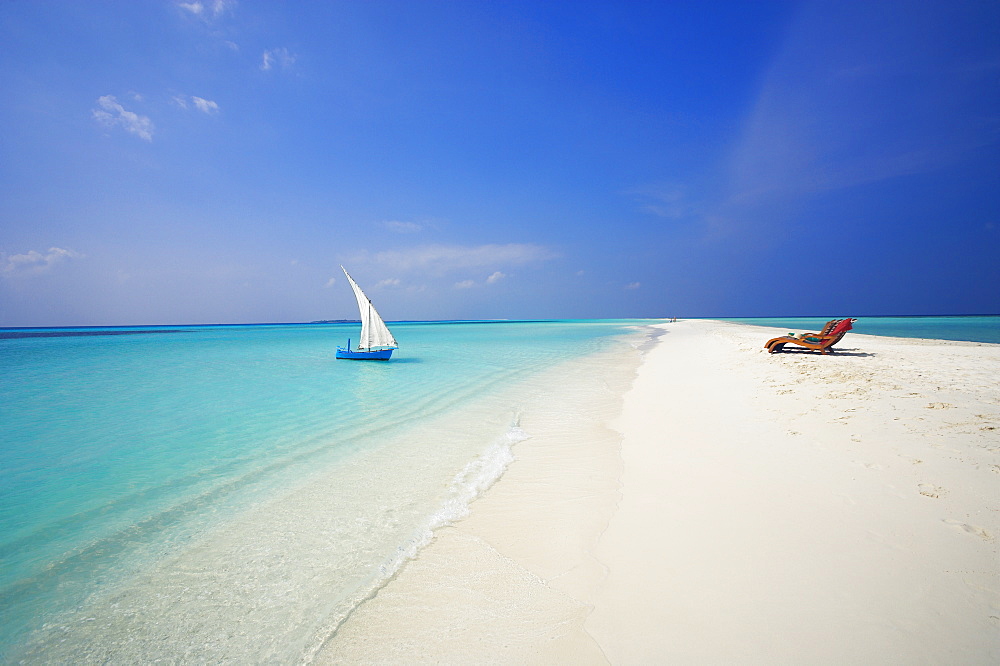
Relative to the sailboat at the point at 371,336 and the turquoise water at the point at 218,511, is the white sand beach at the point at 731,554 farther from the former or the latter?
the sailboat at the point at 371,336

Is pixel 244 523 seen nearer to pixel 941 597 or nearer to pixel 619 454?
pixel 619 454

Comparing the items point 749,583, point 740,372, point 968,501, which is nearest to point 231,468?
point 749,583

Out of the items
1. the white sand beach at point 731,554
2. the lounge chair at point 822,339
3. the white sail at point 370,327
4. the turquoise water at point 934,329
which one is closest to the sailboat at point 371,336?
the white sail at point 370,327

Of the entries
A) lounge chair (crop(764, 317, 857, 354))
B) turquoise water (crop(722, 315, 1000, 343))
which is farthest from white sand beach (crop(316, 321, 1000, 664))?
turquoise water (crop(722, 315, 1000, 343))

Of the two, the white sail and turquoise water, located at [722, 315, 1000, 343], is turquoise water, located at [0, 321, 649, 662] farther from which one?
turquoise water, located at [722, 315, 1000, 343]

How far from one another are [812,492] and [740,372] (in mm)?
9619

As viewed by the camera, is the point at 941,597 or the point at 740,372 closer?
the point at 941,597

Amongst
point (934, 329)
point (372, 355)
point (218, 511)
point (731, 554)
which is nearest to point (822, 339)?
point (731, 554)

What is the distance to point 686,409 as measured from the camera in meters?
9.55

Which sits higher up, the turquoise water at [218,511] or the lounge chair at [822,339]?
the lounge chair at [822,339]

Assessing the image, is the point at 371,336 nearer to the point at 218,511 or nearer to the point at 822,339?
Result: the point at 218,511

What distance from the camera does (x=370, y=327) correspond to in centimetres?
2502

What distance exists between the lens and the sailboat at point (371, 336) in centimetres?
2441

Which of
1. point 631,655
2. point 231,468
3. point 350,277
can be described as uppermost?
point 350,277
